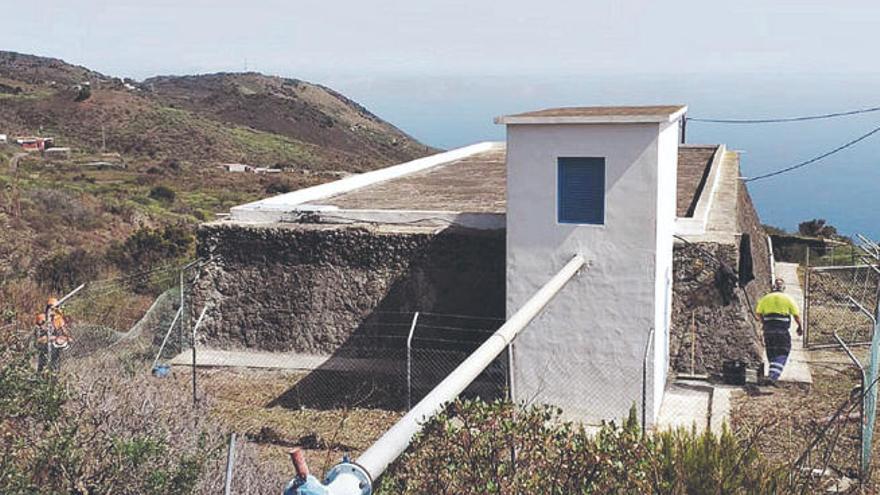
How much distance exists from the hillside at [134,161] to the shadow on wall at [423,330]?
441 cm

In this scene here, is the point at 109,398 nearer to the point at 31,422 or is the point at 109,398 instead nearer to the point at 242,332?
the point at 31,422

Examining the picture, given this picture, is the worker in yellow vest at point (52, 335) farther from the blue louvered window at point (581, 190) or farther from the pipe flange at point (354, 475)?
the pipe flange at point (354, 475)

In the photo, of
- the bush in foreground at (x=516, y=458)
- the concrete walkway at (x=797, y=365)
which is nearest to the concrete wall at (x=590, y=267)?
the concrete walkway at (x=797, y=365)

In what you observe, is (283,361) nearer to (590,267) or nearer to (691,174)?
(590,267)

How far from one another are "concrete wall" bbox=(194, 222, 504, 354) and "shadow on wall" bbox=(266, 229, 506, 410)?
2 cm

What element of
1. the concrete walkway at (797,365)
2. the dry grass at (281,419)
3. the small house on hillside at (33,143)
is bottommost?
the dry grass at (281,419)

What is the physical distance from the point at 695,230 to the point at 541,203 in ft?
9.42

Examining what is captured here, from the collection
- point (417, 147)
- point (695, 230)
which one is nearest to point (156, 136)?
point (417, 147)

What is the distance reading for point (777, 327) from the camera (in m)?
12.7

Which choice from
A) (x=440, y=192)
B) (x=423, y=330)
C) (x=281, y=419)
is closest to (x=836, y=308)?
(x=440, y=192)

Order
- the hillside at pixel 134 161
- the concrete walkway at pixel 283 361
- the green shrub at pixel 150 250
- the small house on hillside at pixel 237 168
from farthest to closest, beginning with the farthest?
the small house on hillside at pixel 237 168 → the hillside at pixel 134 161 → the green shrub at pixel 150 250 → the concrete walkway at pixel 283 361

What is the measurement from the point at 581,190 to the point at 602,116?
36.5 inches

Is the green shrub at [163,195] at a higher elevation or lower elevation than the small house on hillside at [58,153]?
lower

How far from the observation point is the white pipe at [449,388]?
5484mm
